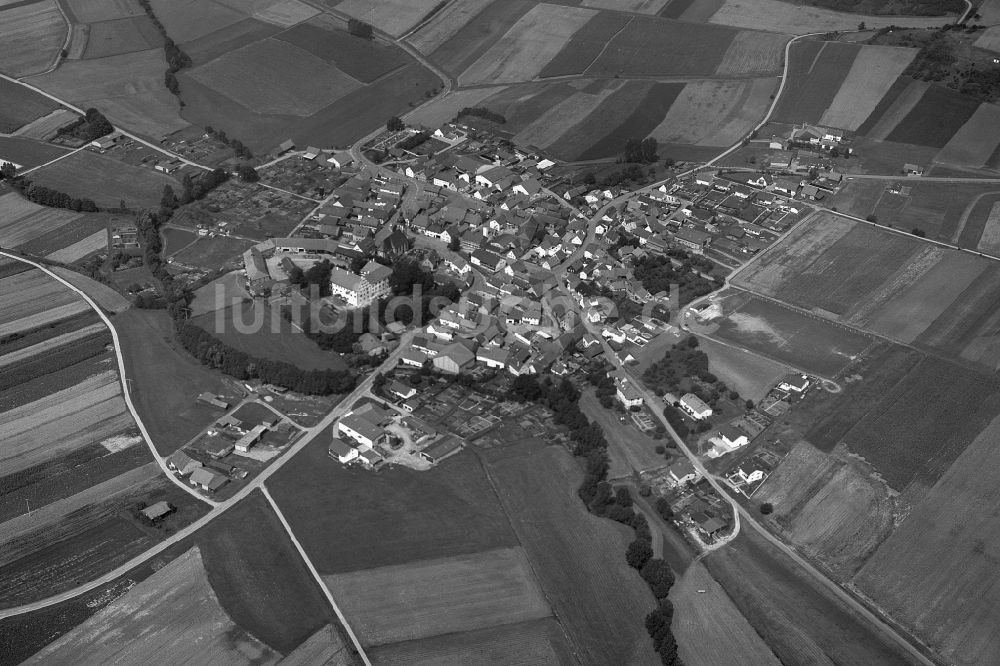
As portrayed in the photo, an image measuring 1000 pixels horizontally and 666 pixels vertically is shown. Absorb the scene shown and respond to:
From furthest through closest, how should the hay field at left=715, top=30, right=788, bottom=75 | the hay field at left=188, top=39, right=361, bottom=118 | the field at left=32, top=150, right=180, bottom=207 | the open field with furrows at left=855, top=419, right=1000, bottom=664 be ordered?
the hay field at left=715, top=30, right=788, bottom=75 < the hay field at left=188, top=39, right=361, bottom=118 < the field at left=32, top=150, right=180, bottom=207 < the open field with furrows at left=855, top=419, right=1000, bottom=664

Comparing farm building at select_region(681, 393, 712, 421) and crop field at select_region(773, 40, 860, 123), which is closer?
farm building at select_region(681, 393, 712, 421)

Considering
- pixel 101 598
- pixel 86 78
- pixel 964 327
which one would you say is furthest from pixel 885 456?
pixel 86 78

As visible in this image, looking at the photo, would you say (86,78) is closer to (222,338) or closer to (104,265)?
(104,265)

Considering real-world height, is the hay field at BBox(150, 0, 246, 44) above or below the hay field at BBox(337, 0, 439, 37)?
below

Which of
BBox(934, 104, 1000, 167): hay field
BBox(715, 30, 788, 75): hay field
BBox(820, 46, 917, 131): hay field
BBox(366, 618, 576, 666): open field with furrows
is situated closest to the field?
BBox(366, 618, 576, 666): open field with furrows

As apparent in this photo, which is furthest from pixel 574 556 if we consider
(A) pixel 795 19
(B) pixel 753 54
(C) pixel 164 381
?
(A) pixel 795 19

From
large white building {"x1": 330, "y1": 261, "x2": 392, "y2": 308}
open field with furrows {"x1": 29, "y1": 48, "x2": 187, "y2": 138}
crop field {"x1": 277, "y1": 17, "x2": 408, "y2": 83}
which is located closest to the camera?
large white building {"x1": 330, "y1": 261, "x2": 392, "y2": 308}

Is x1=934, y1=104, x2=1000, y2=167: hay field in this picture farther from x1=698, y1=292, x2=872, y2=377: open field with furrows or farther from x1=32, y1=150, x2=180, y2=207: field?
x1=32, y1=150, x2=180, y2=207: field
